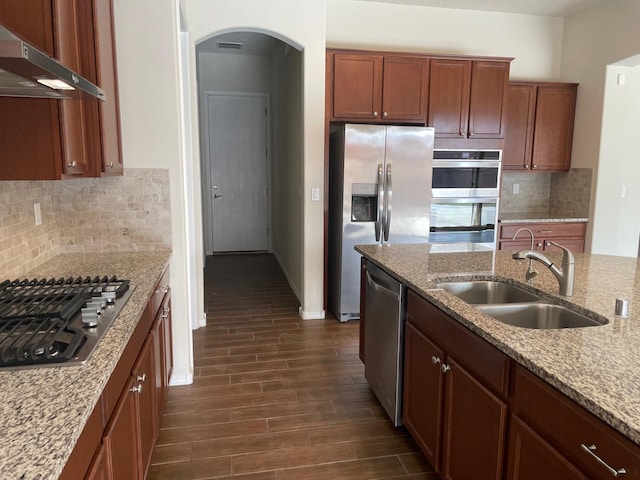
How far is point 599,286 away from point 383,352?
43.6 inches

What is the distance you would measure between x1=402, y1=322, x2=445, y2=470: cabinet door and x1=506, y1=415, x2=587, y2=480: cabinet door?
0.49 m

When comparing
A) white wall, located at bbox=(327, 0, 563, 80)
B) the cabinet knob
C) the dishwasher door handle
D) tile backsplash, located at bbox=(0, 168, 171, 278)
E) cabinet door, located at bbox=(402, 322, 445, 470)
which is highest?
white wall, located at bbox=(327, 0, 563, 80)

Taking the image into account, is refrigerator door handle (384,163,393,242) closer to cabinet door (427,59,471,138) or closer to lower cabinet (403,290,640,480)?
cabinet door (427,59,471,138)

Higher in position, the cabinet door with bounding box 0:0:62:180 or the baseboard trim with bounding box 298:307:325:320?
the cabinet door with bounding box 0:0:62:180

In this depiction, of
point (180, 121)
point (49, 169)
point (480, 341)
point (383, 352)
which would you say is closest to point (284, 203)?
point (180, 121)

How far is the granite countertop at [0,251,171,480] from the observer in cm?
84

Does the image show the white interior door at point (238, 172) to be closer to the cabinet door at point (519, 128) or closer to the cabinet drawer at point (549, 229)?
the cabinet door at point (519, 128)

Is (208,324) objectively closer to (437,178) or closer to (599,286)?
(437,178)

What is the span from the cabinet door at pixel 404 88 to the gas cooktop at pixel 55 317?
120 inches

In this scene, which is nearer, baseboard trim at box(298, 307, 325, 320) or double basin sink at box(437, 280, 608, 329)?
double basin sink at box(437, 280, 608, 329)

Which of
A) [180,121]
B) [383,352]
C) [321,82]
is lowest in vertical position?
[383,352]

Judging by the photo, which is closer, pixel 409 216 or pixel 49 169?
pixel 49 169

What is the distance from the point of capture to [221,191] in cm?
711

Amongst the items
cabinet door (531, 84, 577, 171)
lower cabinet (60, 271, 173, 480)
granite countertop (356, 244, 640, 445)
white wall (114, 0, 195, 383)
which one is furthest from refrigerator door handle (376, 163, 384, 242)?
lower cabinet (60, 271, 173, 480)
